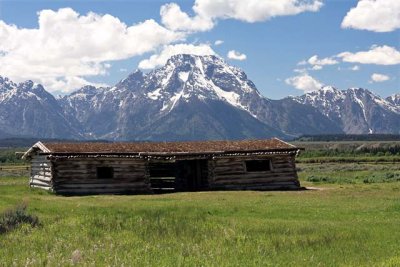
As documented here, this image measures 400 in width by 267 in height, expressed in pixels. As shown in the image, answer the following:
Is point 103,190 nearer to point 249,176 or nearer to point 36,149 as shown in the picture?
point 36,149

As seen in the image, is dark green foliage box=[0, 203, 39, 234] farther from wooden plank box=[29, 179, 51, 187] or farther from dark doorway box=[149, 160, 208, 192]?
dark doorway box=[149, 160, 208, 192]

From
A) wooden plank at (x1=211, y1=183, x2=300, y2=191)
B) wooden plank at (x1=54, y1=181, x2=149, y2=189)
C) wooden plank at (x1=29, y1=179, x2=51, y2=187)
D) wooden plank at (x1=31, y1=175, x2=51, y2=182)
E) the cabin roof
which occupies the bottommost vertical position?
wooden plank at (x1=211, y1=183, x2=300, y2=191)

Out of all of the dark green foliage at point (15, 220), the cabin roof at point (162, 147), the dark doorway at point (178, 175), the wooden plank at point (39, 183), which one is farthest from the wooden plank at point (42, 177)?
the dark green foliage at point (15, 220)

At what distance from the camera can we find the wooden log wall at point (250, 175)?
1689 inches

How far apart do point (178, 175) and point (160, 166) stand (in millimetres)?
1742

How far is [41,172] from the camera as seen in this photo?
42.0 m

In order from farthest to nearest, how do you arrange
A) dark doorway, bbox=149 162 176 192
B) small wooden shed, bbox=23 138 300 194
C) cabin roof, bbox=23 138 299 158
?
dark doorway, bbox=149 162 176 192 → cabin roof, bbox=23 138 299 158 → small wooden shed, bbox=23 138 300 194

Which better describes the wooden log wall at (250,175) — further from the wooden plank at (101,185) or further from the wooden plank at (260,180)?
the wooden plank at (101,185)

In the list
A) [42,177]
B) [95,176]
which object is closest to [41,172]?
[42,177]

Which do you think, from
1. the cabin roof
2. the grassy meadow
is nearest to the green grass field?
the grassy meadow

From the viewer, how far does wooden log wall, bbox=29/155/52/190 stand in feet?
132

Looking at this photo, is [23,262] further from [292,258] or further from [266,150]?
[266,150]

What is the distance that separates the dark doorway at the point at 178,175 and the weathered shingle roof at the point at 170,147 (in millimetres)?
1509

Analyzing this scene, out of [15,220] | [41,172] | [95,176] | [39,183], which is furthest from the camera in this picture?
[39,183]
